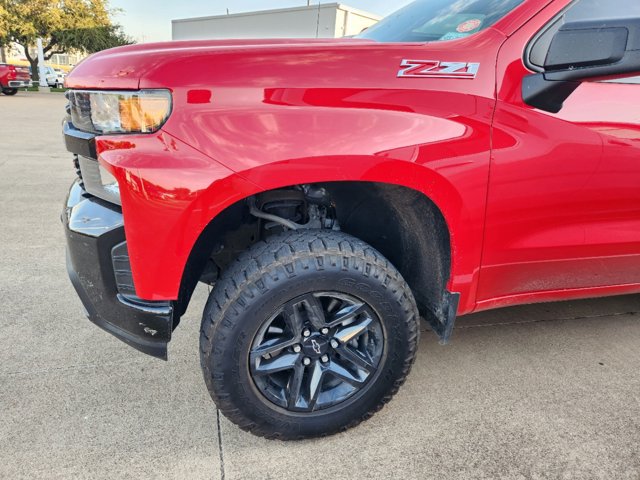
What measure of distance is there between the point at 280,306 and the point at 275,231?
1.62 ft

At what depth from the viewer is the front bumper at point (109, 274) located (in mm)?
1719

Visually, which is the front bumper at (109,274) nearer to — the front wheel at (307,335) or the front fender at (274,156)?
the front fender at (274,156)

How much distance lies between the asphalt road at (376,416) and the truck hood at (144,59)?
140cm

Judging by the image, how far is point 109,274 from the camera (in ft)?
5.75

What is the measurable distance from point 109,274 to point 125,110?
1.96 ft

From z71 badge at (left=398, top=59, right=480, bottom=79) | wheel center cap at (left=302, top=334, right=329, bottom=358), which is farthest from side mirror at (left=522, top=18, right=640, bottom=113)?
wheel center cap at (left=302, top=334, right=329, bottom=358)

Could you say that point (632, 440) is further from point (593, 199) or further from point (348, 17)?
point (348, 17)

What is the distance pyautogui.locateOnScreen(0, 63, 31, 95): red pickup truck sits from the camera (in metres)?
18.7

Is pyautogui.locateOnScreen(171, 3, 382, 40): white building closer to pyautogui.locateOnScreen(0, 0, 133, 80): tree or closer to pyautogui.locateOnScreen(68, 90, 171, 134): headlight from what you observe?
pyautogui.locateOnScreen(68, 90, 171, 134): headlight

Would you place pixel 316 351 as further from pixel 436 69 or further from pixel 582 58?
pixel 582 58

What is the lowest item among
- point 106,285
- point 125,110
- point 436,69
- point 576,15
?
point 106,285

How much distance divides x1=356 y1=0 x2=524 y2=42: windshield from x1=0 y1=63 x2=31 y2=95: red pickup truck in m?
21.1

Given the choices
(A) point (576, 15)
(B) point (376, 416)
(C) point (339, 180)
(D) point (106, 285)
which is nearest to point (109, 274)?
(D) point (106, 285)

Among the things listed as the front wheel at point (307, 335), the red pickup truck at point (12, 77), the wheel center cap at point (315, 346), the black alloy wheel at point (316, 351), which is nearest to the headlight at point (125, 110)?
the front wheel at point (307, 335)
